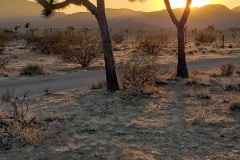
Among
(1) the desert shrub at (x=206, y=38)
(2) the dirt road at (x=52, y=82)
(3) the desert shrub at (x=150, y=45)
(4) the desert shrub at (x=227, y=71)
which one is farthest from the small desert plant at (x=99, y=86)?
(1) the desert shrub at (x=206, y=38)

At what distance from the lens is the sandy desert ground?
33.0 ft

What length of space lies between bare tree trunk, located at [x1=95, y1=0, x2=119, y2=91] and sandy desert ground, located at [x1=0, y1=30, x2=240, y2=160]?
0.50m

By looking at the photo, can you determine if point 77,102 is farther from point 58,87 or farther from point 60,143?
point 60,143

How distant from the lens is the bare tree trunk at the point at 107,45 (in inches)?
679

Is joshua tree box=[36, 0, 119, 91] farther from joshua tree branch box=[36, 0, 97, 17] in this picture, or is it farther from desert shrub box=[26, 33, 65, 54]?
desert shrub box=[26, 33, 65, 54]

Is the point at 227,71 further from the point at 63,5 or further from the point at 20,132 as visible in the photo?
the point at 20,132

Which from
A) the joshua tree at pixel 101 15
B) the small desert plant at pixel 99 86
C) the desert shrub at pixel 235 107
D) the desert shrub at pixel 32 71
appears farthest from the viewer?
the desert shrub at pixel 32 71

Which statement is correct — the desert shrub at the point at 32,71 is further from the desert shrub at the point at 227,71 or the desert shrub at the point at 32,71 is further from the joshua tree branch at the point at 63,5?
the desert shrub at the point at 227,71

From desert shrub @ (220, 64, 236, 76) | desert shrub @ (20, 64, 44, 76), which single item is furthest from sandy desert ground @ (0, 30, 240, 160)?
desert shrub @ (20, 64, 44, 76)

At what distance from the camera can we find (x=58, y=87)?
19828mm

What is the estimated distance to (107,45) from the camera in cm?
1744

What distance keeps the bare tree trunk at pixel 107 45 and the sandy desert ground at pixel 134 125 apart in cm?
50

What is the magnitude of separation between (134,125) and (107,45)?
5446 millimetres

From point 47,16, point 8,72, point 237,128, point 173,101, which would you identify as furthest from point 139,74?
point 8,72
